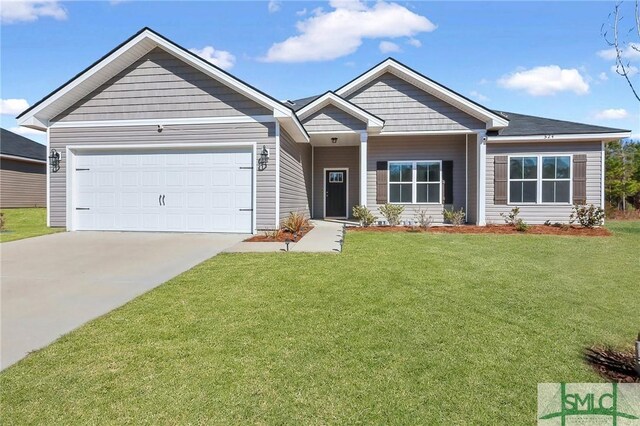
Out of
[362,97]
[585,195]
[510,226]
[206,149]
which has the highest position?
[362,97]

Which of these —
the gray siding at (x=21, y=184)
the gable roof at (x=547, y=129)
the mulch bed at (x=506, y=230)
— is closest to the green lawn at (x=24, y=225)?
the gray siding at (x=21, y=184)

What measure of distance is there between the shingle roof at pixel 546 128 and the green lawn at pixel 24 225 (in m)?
14.2

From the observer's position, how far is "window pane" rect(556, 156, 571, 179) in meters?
11.6

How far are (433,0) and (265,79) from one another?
979cm

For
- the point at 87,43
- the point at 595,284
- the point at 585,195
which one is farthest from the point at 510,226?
the point at 87,43

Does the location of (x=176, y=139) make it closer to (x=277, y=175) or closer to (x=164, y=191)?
(x=164, y=191)

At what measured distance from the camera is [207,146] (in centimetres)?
936

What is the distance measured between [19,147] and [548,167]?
25827 mm

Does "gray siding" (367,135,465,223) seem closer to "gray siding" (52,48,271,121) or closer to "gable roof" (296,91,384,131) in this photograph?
"gable roof" (296,91,384,131)

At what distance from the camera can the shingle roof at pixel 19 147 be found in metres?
17.8

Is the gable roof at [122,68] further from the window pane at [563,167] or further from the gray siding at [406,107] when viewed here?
the window pane at [563,167]

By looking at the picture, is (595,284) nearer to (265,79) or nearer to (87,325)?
(87,325)

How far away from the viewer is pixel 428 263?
593cm

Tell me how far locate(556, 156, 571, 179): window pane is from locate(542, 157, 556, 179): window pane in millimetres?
128
